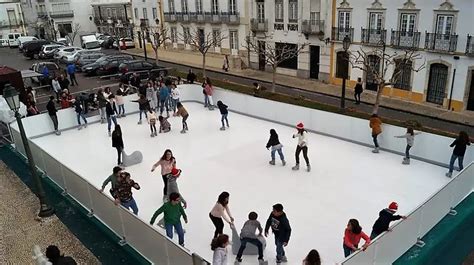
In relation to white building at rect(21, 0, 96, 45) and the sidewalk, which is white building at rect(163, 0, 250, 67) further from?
white building at rect(21, 0, 96, 45)

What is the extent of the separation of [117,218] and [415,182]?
7.89 meters

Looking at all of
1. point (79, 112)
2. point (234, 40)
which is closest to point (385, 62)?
point (234, 40)

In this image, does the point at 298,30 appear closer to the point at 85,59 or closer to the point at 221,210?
the point at 85,59

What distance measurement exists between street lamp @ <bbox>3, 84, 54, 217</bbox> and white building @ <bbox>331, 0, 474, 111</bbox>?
44.8ft

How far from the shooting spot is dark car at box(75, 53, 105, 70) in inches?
1206

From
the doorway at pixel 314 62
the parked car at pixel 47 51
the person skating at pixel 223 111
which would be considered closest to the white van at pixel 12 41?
the parked car at pixel 47 51

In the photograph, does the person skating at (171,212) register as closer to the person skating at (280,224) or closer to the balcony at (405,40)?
the person skating at (280,224)

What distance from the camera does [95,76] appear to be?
2822 centimetres

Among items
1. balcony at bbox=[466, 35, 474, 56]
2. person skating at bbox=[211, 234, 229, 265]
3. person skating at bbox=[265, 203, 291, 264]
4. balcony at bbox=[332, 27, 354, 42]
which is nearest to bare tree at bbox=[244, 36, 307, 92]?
balcony at bbox=[332, 27, 354, 42]

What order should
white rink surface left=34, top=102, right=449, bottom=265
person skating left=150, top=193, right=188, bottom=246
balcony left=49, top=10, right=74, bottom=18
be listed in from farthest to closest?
balcony left=49, top=10, right=74, bottom=18, white rink surface left=34, top=102, right=449, bottom=265, person skating left=150, top=193, right=188, bottom=246

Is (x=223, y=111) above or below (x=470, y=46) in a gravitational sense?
below

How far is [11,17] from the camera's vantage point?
5494cm

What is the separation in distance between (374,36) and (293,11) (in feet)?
21.2

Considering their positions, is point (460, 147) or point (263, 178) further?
point (263, 178)
